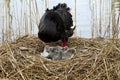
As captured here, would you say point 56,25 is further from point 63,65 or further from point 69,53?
point 63,65

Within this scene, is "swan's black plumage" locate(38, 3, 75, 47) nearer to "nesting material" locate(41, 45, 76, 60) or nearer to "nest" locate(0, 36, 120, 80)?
"nesting material" locate(41, 45, 76, 60)

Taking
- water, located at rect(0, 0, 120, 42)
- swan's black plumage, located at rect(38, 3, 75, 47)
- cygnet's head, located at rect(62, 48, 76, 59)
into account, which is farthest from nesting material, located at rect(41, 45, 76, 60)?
water, located at rect(0, 0, 120, 42)

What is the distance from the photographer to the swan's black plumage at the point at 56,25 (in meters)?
4.36

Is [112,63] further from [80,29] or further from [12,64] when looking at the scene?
[80,29]

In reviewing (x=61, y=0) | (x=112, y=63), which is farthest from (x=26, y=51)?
(x=61, y=0)

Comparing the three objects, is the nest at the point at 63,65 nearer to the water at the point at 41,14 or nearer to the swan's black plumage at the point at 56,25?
the swan's black plumage at the point at 56,25

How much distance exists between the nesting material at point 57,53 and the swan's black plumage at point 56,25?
0.14 m

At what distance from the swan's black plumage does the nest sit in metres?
0.32

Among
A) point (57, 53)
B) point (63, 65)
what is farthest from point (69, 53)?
point (63, 65)

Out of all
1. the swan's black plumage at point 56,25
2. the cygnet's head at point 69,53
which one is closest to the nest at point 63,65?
the cygnet's head at point 69,53

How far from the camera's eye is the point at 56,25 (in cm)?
466

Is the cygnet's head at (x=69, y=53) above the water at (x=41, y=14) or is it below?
below

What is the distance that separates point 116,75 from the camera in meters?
3.56

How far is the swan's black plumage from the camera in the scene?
14.3ft
